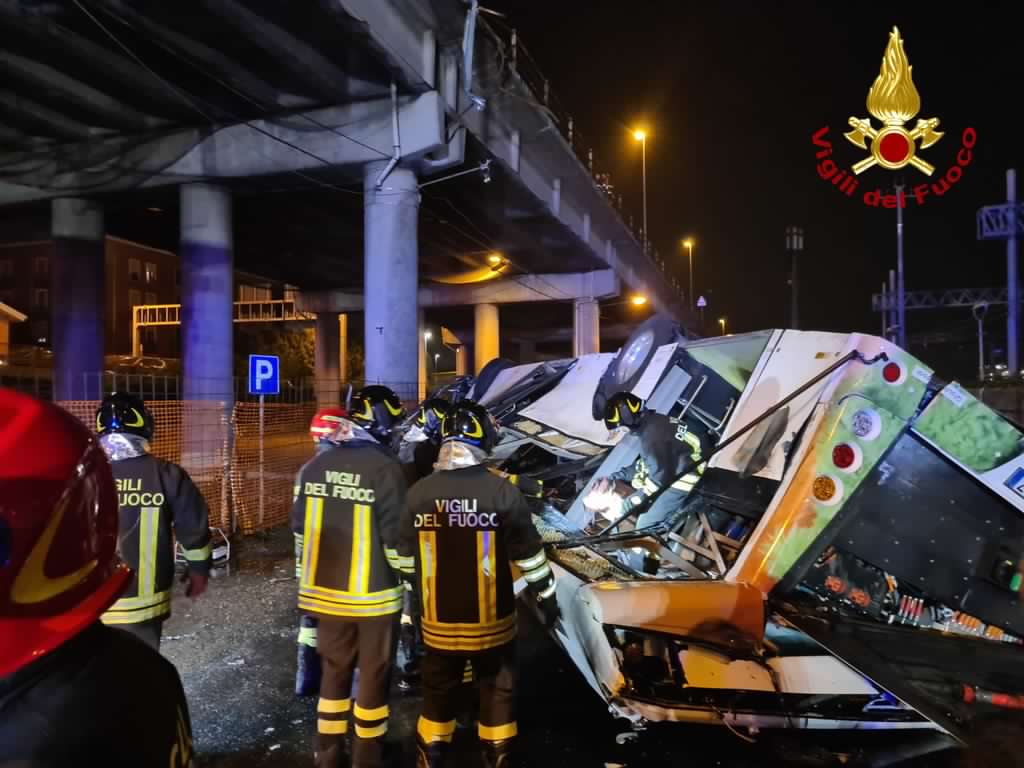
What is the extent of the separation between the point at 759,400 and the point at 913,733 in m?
2.02

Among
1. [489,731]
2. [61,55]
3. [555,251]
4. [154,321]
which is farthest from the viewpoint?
[154,321]

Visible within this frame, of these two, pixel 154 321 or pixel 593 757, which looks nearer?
pixel 593 757

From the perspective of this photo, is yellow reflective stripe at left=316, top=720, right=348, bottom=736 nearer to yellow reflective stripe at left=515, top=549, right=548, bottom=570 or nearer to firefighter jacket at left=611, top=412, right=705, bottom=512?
yellow reflective stripe at left=515, top=549, right=548, bottom=570

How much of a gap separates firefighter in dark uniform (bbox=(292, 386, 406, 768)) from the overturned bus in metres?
0.95

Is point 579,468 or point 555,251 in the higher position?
point 555,251

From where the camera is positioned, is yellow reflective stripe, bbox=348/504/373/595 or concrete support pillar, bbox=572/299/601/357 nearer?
yellow reflective stripe, bbox=348/504/373/595

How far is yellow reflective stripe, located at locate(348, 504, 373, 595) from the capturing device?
3135 millimetres

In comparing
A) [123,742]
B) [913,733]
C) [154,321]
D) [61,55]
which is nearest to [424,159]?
[61,55]

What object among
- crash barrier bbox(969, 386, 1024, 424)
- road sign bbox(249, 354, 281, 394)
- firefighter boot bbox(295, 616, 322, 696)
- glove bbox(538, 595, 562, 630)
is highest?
road sign bbox(249, 354, 281, 394)

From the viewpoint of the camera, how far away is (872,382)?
11.9ft

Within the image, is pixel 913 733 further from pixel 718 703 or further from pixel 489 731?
pixel 489 731

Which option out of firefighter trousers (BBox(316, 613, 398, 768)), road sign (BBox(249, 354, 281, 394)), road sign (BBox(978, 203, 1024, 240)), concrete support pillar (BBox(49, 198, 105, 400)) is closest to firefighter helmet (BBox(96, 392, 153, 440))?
firefighter trousers (BBox(316, 613, 398, 768))

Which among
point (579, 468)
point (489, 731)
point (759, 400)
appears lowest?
point (489, 731)

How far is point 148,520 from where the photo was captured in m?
3.24
